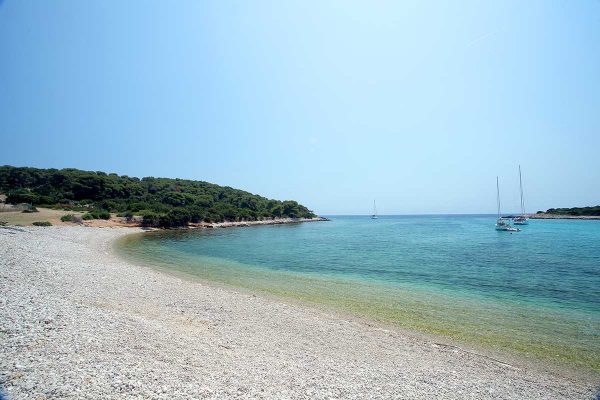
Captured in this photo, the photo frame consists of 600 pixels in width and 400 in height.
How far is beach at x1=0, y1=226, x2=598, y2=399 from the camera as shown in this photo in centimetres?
564

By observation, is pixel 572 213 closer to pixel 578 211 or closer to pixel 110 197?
pixel 578 211

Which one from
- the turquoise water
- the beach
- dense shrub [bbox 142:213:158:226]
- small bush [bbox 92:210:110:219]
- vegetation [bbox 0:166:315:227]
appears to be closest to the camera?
the beach

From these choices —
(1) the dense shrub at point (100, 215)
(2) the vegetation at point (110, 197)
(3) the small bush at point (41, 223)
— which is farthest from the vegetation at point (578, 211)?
(3) the small bush at point (41, 223)

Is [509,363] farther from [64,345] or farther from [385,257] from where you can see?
[385,257]

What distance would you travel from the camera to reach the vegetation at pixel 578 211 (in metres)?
127

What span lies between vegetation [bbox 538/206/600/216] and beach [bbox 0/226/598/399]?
168 m

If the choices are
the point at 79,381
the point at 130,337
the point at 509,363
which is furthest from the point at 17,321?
the point at 509,363

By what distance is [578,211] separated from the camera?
13538cm

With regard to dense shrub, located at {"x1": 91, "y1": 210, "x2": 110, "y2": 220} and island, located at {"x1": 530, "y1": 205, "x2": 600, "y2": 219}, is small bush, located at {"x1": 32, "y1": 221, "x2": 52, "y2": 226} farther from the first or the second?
island, located at {"x1": 530, "y1": 205, "x2": 600, "y2": 219}

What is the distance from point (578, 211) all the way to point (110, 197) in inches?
7405

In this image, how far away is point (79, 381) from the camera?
17.4 feet

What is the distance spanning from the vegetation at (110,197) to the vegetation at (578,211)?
140 m

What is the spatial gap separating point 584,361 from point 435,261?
20.1 m

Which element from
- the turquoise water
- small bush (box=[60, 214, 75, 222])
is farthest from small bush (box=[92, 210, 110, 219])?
the turquoise water
